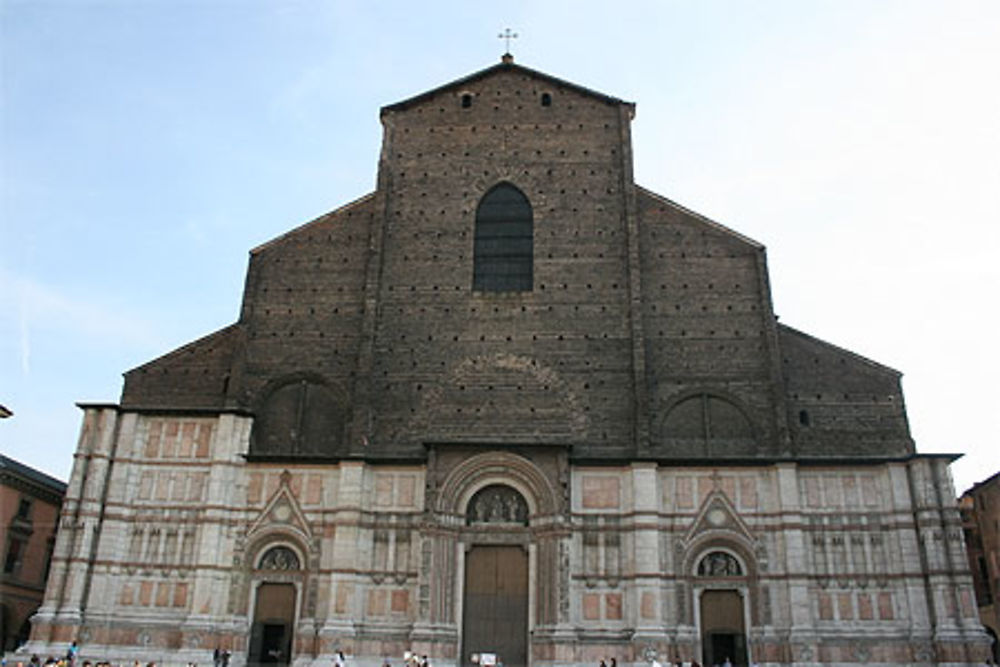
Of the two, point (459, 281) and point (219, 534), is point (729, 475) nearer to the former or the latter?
point (459, 281)

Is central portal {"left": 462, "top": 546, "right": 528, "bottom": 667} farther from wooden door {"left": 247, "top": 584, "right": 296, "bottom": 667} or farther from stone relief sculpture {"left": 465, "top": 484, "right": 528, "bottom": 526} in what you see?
wooden door {"left": 247, "top": 584, "right": 296, "bottom": 667}

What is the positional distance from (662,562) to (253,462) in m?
10.8

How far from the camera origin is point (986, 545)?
28203 mm

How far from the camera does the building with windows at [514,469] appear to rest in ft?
68.0

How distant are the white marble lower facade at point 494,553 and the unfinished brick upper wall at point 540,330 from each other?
3.46 feet

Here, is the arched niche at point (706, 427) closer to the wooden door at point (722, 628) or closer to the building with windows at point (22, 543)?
the wooden door at point (722, 628)

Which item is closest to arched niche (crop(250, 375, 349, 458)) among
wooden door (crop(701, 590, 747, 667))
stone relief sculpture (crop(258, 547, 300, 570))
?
stone relief sculpture (crop(258, 547, 300, 570))

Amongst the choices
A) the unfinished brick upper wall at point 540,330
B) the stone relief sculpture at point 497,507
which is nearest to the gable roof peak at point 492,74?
the unfinished brick upper wall at point 540,330

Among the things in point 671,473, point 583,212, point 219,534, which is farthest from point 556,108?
point 219,534

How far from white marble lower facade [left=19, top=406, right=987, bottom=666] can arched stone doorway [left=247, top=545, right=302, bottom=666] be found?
0.06 metres

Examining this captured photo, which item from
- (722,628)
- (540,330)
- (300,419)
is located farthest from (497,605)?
(540,330)

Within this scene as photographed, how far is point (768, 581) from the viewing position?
68.7 feet

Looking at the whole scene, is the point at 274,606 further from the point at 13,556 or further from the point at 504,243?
the point at 13,556

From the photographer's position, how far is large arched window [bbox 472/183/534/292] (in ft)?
81.9
